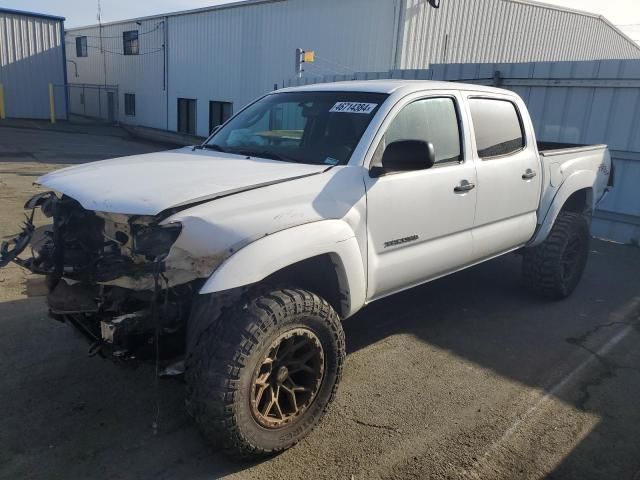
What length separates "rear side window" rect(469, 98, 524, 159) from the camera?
13.9 ft

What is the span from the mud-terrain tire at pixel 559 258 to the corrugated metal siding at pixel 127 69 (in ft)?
72.4

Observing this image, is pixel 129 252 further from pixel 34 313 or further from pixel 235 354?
pixel 34 313

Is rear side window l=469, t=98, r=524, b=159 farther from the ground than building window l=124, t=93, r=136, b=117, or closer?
farther from the ground

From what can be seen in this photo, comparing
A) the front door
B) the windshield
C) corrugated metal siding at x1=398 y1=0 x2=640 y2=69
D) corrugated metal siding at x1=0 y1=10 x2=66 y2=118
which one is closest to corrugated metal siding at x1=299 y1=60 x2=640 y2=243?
the front door

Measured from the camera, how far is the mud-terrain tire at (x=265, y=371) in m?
2.55

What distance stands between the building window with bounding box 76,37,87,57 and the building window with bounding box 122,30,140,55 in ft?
22.5

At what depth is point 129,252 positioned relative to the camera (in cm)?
273

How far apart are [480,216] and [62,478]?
3255mm

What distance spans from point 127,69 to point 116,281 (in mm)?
28102

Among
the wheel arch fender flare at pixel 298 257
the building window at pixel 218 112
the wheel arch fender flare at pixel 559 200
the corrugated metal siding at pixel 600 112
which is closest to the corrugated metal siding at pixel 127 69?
the building window at pixel 218 112

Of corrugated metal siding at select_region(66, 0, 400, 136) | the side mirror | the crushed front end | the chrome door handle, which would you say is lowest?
the crushed front end

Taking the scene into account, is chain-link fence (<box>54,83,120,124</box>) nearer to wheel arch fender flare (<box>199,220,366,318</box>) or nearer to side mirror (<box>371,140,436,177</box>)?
side mirror (<box>371,140,436,177</box>)

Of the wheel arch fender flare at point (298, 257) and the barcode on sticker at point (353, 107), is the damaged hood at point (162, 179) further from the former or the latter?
the barcode on sticker at point (353, 107)

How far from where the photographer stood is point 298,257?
279cm
